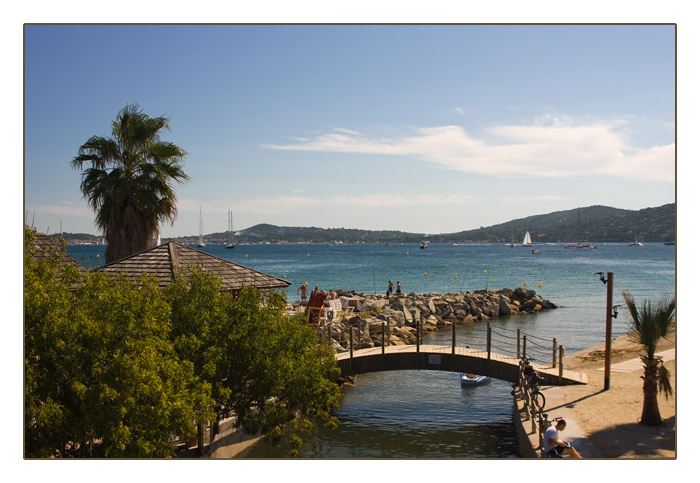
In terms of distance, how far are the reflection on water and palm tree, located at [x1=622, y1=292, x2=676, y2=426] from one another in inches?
152

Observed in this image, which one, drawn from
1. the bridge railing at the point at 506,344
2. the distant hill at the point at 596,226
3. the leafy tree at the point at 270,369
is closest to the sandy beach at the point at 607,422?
the bridge railing at the point at 506,344

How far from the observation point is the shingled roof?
1479 cm

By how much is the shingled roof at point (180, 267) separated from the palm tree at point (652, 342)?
8.87m

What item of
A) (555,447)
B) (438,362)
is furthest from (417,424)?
(555,447)

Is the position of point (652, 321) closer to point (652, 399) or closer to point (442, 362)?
point (652, 399)

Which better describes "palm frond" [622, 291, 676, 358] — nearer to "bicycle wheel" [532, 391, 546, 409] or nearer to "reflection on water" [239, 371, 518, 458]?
"bicycle wheel" [532, 391, 546, 409]

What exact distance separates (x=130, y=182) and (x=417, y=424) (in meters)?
11.3

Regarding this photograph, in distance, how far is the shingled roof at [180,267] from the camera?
14789 millimetres

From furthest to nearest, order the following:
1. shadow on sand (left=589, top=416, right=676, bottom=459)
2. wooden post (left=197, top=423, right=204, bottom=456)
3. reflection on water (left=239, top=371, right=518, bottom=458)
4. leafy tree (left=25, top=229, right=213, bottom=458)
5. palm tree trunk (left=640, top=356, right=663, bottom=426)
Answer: reflection on water (left=239, top=371, right=518, bottom=458), palm tree trunk (left=640, top=356, right=663, bottom=426), wooden post (left=197, top=423, right=204, bottom=456), shadow on sand (left=589, top=416, right=676, bottom=459), leafy tree (left=25, top=229, right=213, bottom=458)

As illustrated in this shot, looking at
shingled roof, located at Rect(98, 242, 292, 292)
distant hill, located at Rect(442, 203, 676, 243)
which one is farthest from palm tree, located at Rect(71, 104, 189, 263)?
distant hill, located at Rect(442, 203, 676, 243)

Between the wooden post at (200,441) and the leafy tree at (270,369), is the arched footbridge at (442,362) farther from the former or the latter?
the leafy tree at (270,369)

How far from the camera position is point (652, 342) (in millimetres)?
13703

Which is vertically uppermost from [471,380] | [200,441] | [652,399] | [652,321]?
[652,321]

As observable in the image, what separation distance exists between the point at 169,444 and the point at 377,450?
8.83 m
